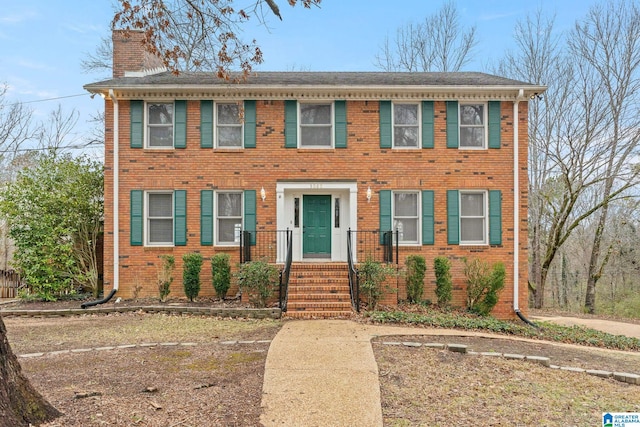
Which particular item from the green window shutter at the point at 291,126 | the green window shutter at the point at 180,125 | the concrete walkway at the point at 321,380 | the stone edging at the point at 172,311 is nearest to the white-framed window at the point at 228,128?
the green window shutter at the point at 180,125

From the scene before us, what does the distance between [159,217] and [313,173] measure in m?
4.23

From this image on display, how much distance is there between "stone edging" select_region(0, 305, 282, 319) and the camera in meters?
9.09

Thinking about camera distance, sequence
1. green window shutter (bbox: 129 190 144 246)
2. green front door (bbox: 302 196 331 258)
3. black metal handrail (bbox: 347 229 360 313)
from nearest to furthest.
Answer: black metal handrail (bbox: 347 229 360 313) → green window shutter (bbox: 129 190 144 246) → green front door (bbox: 302 196 331 258)

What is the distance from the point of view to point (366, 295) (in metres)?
10.0

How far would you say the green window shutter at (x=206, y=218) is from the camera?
1123 centimetres

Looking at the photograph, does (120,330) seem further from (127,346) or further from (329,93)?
(329,93)

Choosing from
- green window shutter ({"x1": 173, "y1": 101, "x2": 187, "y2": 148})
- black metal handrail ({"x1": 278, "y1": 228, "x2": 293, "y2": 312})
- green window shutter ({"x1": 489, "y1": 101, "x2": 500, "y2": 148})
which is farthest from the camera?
green window shutter ({"x1": 489, "y1": 101, "x2": 500, "y2": 148})

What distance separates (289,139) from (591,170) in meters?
11.7

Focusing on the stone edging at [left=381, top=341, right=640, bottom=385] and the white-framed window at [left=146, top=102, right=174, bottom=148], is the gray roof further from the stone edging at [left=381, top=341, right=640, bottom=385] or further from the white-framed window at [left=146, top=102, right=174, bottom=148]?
the stone edging at [left=381, top=341, right=640, bottom=385]

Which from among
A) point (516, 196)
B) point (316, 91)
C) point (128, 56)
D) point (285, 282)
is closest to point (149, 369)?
point (285, 282)

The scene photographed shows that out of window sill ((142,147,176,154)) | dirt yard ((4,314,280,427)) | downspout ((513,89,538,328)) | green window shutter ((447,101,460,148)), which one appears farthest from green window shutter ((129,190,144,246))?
downspout ((513,89,538,328))

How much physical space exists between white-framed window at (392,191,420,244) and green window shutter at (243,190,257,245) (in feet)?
12.1

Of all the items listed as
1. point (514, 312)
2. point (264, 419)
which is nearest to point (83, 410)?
point (264, 419)

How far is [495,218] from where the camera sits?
11305 mm
